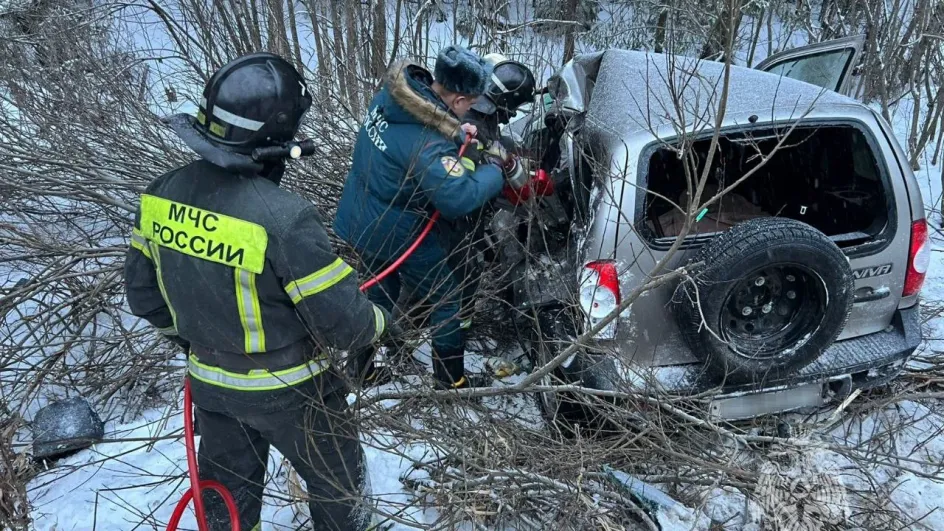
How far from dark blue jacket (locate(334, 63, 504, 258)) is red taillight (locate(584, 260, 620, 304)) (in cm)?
62

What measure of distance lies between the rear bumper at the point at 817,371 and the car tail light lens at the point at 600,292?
0.16 metres

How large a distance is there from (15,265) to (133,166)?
1.01 metres

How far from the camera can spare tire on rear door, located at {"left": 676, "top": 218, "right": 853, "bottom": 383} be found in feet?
8.20

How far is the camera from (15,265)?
13.5 ft

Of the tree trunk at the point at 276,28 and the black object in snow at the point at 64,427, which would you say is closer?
the black object in snow at the point at 64,427

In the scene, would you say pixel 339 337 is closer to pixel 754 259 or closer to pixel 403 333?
pixel 403 333

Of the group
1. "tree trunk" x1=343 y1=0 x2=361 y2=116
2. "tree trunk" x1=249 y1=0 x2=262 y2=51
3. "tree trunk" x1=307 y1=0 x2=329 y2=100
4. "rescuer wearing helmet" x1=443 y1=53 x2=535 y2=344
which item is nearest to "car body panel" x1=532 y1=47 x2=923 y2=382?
"rescuer wearing helmet" x1=443 y1=53 x2=535 y2=344

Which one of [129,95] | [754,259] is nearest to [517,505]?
[754,259]

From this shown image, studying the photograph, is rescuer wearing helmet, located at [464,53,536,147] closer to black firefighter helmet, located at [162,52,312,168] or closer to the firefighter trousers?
black firefighter helmet, located at [162,52,312,168]

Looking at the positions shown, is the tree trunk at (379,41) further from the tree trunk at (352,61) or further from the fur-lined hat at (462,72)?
the fur-lined hat at (462,72)

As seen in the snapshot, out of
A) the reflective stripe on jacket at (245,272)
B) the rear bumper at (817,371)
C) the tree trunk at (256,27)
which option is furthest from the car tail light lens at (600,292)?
the tree trunk at (256,27)

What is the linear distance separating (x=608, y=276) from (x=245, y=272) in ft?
5.00

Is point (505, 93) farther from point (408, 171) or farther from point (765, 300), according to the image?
point (765, 300)

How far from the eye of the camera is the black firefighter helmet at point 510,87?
3449 mm
